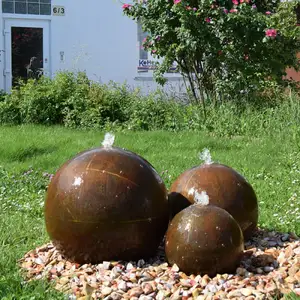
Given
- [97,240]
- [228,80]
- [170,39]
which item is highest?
[170,39]

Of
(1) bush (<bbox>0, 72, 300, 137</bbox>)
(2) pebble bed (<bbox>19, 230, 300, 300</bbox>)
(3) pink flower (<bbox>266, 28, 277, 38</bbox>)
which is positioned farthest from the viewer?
(3) pink flower (<bbox>266, 28, 277, 38</bbox>)

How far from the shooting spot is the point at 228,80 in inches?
447

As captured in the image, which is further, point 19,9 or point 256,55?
point 19,9

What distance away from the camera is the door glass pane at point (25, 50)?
1526cm

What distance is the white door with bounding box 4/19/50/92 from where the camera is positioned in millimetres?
15102

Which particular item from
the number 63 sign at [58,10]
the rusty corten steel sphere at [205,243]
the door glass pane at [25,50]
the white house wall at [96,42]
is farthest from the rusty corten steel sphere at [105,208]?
the number 63 sign at [58,10]

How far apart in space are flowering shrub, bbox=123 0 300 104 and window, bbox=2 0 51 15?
413cm

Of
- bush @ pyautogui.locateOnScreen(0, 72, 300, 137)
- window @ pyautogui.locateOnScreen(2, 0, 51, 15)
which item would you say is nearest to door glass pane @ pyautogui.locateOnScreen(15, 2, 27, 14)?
window @ pyautogui.locateOnScreen(2, 0, 51, 15)

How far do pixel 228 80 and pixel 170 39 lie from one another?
4.98 feet

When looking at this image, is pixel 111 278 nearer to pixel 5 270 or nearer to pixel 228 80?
pixel 5 270

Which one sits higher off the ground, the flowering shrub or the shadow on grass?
the flowering shrub

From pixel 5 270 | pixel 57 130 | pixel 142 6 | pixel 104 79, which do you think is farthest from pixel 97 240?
pixel 104 79

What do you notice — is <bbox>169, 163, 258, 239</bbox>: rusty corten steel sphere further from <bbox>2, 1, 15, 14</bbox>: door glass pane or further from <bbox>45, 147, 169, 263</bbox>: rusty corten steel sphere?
<bbox>2, 1, 15, 14</bbox>: door glass pane

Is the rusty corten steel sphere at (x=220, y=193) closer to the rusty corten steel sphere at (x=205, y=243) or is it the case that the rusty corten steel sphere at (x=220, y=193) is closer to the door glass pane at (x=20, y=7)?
the rusty corten steel sphere at (x=205, y=243)
